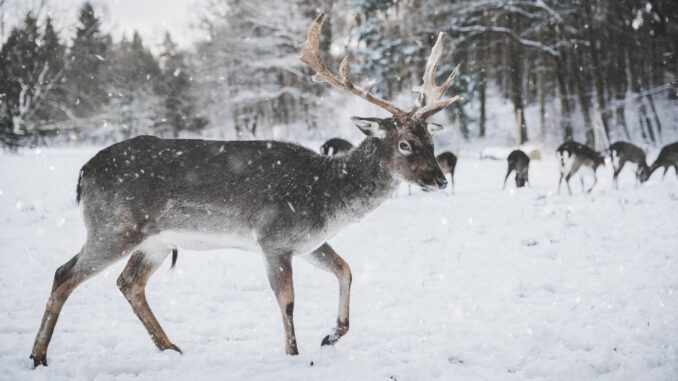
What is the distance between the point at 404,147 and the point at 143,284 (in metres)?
2.49

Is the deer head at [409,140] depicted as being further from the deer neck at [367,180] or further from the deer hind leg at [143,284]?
the deer hind leg at [143,284]

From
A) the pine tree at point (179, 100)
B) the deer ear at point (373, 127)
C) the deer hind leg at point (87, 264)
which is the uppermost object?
the pine tree at point (179, 100)

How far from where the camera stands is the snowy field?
3.50 metres

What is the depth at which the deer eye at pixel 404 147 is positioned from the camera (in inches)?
→ 151

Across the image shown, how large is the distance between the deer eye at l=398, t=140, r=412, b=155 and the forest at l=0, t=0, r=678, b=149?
36.6 ft

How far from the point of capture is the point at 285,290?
12.1 feet

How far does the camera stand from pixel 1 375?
3295mm

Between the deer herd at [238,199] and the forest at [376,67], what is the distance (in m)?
9.72

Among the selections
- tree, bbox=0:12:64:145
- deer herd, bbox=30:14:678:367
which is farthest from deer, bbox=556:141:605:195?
tree, bbox=0:12:64:145

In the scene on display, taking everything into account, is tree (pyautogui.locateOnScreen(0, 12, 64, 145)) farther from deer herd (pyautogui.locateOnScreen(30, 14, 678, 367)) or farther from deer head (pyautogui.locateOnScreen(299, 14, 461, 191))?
deer head (pyautogui.locateOnScreen(299, 14, 461, 191))

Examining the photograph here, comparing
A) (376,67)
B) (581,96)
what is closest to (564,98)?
(581,96)

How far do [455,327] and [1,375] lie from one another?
11.5 ft

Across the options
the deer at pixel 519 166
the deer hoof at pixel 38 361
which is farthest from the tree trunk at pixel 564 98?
the deer hoof at pixel 38 361

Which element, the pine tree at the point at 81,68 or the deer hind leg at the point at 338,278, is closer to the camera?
the deer hind leg at the point at 338,278
